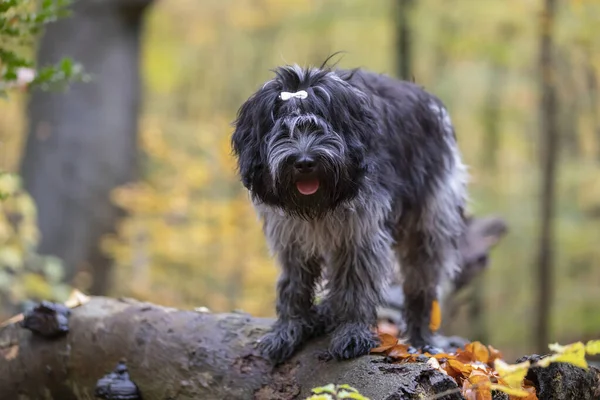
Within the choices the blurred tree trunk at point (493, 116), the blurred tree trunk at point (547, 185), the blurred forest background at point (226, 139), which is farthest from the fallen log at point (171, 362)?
the blurred tree trunk at point (493, 116)

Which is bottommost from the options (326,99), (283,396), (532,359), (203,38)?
(283,396)

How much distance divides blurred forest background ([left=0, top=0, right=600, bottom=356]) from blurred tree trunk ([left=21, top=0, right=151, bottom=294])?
0.06ft

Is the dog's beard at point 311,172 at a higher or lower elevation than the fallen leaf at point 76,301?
higher

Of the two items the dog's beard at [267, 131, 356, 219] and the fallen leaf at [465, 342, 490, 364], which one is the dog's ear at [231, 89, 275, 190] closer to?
the dog's beard at [267, 131, 356, 219]

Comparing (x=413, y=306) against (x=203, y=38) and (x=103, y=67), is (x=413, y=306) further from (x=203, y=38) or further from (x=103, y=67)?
(x=203, y=38)

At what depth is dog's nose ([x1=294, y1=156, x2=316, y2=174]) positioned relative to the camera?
3174 mm

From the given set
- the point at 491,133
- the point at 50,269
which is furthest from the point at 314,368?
the point at 491,133

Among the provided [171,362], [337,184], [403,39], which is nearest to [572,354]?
[337,184]

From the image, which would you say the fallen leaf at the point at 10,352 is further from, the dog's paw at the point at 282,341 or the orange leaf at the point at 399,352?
the orange leaf at the point at 399,352

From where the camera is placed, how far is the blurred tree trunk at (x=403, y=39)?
31.6 ft

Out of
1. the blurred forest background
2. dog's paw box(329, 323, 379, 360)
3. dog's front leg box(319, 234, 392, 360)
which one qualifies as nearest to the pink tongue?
dog's front leg box(319, 234, 392, 360)

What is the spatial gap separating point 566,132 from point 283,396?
1245 cm

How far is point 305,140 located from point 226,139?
6.66m

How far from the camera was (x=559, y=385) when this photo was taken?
3.02 m
